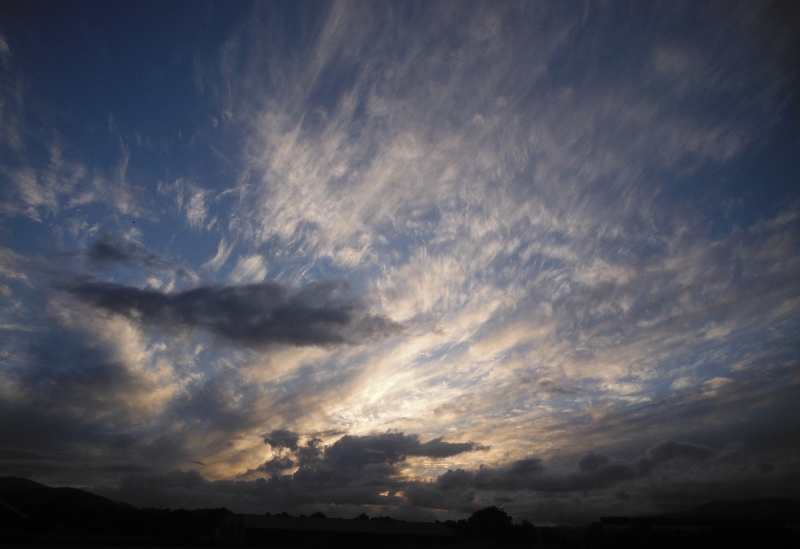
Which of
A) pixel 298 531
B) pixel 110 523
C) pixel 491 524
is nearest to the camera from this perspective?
pixel 298 531

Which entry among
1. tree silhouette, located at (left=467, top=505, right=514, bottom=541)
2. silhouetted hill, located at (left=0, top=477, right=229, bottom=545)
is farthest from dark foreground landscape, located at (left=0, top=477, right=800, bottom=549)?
tree silhouette, located at (left=467, top=505, right=514, bottom=541)

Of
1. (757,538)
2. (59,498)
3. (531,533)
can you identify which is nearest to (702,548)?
(757,538)

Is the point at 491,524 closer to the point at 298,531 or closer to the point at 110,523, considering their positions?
the point at 298,531

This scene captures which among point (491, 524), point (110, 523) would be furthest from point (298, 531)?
point (491, 524)

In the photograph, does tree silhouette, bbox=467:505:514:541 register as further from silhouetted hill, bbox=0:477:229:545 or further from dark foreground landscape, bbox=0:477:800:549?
silhouetted hill, bbox=0:477:229:545

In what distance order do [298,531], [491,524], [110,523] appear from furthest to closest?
[491,524] → [110,523] → [298,531]

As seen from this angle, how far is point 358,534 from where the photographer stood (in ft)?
302

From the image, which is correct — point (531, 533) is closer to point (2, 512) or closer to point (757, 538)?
point (757, 538)

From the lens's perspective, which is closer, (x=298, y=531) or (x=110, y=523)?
(x=298, y=531)

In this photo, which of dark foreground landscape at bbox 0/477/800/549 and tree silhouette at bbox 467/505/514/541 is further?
tree silhouette at bbox 467/505/514/541

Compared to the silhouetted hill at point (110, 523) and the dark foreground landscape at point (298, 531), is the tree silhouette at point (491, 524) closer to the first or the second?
the dark foreground landscape at point (298, 531)

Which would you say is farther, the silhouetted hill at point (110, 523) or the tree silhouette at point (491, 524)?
the tree silhouette at point (491, 524)

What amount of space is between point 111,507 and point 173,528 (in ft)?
109

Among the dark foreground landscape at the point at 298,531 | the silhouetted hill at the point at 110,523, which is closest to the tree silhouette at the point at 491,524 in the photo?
the dark foreground landscape at the point at 298,531
